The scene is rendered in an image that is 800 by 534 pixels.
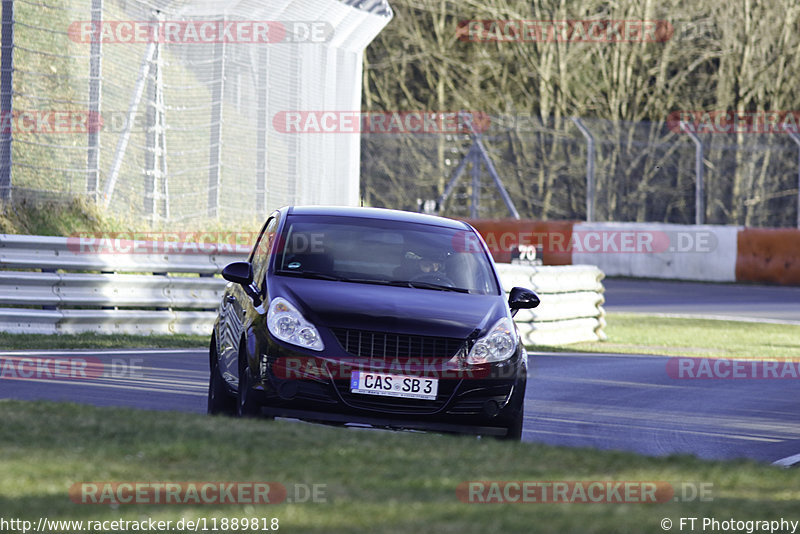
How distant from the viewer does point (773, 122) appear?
38.1 m

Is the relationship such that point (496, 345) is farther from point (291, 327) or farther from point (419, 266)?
point (291, 327)

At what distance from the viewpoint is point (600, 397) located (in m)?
11.9

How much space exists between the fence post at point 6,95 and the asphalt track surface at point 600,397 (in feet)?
17.4

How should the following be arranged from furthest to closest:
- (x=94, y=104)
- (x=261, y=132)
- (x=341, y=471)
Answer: (x=261, y=132), (x=94, y=104), (x=341, y=471)

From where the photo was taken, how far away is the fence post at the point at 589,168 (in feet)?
100.0

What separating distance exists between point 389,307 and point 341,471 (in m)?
2.27

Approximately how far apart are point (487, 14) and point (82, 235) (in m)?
24.5

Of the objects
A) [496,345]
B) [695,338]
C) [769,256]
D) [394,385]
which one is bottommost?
[695,338]

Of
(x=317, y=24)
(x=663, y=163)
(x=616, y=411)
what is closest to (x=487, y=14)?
(x=663, y=163)

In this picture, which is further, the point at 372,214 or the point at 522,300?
the point at 372,214

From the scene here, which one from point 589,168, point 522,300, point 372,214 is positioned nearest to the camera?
point 522,300

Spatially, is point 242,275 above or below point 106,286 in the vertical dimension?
above

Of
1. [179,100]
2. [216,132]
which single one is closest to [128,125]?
[179,100]

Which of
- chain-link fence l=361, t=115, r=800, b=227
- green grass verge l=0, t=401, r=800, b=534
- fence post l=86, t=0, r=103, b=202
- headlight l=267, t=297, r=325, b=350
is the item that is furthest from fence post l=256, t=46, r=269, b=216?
green grass verge l=0, t=401, r=800, b=534
